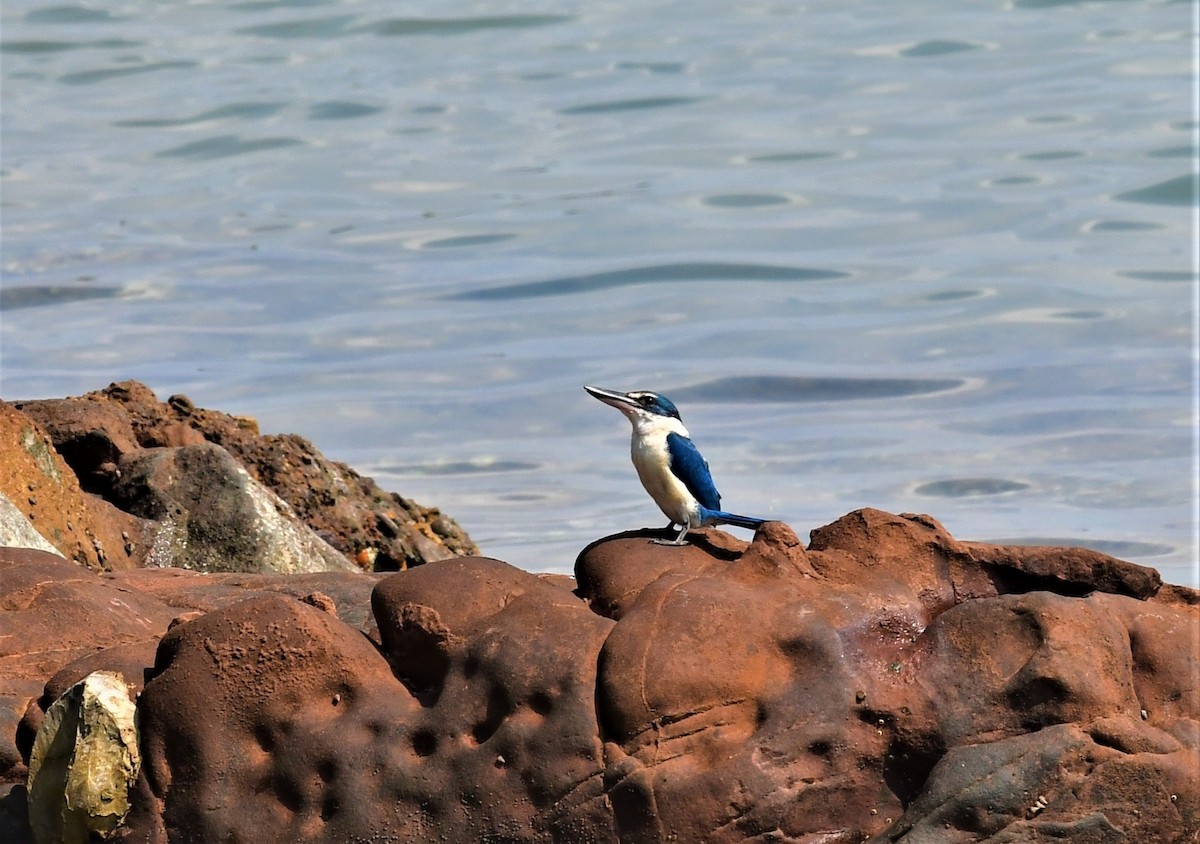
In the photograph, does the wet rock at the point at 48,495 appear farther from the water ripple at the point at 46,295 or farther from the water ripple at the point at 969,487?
the water ripple at the point at 46,295

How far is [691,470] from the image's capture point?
7.25m

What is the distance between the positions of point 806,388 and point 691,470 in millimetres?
12753

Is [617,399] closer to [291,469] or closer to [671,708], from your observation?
[671,708]

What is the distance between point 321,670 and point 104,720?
0.63m

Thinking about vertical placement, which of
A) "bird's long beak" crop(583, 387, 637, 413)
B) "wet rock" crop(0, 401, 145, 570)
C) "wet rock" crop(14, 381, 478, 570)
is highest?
"bird's long beak" crop(583, 387, 637, 413)

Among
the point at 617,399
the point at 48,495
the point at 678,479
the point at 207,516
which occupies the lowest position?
the point at 207,516

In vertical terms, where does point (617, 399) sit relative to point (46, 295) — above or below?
above

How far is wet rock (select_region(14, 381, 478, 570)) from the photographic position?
392 inches

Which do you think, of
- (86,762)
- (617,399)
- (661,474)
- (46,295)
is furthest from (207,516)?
(46,295)

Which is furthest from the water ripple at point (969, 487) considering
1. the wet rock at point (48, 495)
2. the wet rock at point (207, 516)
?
the wet rock at point (48, 495)

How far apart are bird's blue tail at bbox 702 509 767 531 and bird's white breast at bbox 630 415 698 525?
0.06 meters

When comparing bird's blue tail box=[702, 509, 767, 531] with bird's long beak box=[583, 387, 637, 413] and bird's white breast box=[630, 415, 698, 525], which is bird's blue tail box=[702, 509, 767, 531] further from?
bird's long beak box=[583, 387, 637, 413]

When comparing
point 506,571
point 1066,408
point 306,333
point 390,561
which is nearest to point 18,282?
point 306,333

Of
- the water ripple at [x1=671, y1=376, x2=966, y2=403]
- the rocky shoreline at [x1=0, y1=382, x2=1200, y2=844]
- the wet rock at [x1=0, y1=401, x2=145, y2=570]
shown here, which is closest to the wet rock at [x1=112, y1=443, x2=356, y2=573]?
the wet rock at [x1=0, y1=401, x2=145, y2=570]
